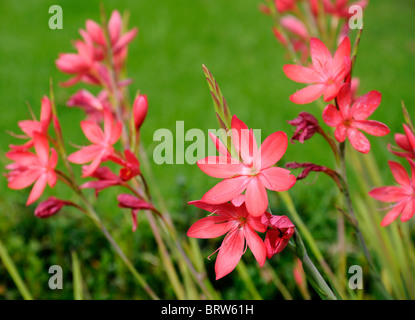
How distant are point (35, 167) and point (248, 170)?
413 millimetres

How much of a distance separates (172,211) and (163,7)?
10.6 feet

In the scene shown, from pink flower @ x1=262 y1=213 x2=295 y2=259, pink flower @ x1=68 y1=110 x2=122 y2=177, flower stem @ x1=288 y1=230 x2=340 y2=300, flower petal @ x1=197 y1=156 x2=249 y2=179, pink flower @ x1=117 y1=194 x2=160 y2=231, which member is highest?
pink flower @ x1=68 y1=110 x2=122 y2=177

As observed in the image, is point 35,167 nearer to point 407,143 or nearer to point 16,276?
point 16,276

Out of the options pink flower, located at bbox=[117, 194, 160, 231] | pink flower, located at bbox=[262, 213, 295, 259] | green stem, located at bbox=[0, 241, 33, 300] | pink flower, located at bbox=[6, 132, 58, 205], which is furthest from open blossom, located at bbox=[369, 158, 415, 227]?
green stem, located at bbox=[0, 241, 33, 300]

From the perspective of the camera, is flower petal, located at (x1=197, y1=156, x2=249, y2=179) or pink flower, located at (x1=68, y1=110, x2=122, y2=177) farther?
pink flower, located at (x1=68, y1=110, x2=122, y2=177)

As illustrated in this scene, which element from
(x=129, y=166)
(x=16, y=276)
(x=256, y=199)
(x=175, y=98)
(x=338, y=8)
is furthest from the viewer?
(x=175, y=98)

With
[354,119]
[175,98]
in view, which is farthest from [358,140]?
[175,98]

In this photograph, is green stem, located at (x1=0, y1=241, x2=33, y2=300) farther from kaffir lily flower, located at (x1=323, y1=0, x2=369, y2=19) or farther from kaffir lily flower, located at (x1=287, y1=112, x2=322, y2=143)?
kaffir lily flower, located at (x1=323, y1=0, x2=369, y2=19)

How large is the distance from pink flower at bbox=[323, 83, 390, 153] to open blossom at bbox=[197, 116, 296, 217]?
0.10 m

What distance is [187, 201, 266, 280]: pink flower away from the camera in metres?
0.57

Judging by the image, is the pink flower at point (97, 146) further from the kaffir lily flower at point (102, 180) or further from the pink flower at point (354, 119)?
the pink flower at point (354, 119)

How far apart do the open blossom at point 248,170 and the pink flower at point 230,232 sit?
4cm

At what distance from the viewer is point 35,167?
78cm

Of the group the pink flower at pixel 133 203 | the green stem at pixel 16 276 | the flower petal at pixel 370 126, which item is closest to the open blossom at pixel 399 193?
the flower petal at pixel 370 126
